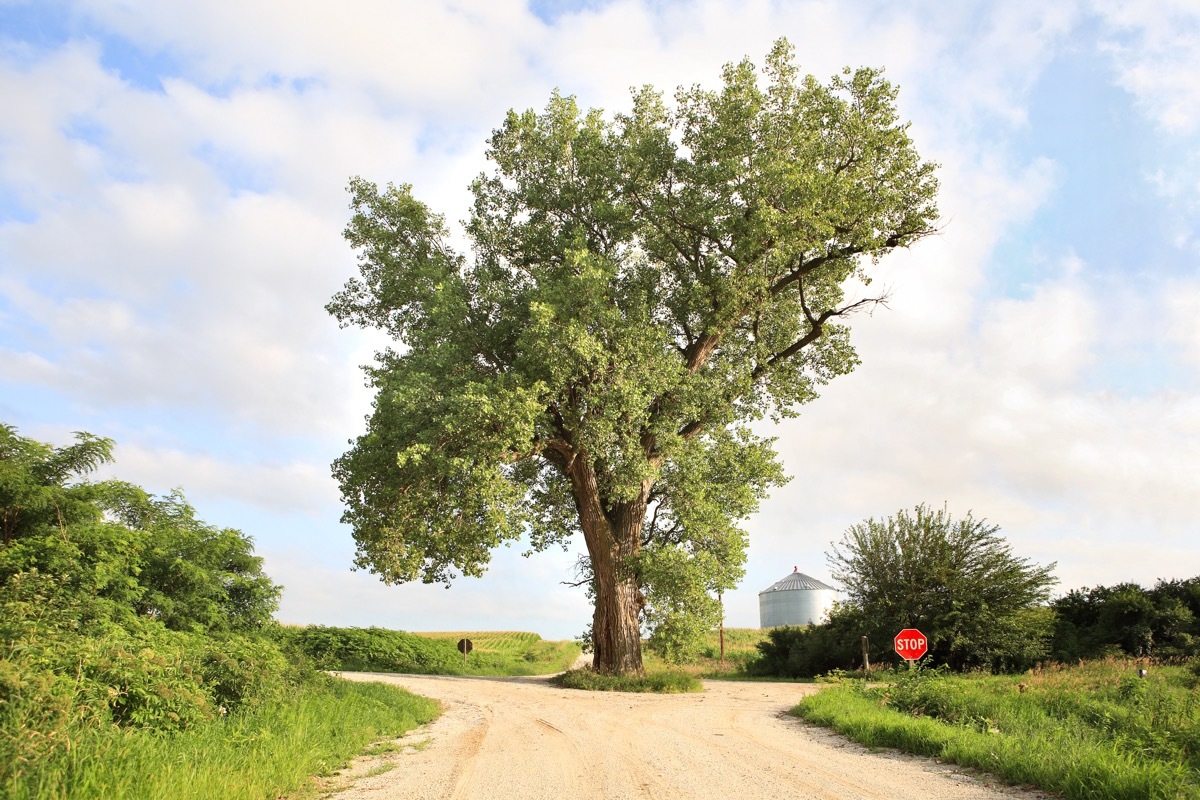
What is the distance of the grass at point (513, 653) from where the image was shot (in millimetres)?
32875

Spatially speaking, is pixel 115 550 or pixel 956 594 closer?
pixel 115 550

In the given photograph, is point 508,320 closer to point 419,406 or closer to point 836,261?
point 419,406

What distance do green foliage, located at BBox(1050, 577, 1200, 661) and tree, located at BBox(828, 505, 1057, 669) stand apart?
4.26ft

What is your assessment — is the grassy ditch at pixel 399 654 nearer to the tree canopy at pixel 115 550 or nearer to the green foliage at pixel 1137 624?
the tree canopy at pixel 115 550

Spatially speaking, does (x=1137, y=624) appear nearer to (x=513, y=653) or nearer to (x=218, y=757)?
(x=513, y=653)

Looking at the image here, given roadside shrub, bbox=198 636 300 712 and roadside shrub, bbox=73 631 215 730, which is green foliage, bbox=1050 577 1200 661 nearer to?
roadside shrub, bbox=198 636 300 712

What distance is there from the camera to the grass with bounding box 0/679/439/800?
5562mm

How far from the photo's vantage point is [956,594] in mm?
26516

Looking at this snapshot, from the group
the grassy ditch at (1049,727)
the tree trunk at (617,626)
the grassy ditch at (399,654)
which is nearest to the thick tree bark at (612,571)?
the tree trunk at (617,626)

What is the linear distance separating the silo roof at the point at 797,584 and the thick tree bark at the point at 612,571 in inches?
811

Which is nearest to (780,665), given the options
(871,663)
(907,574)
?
(871,663)

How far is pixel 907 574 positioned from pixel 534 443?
50.9ft

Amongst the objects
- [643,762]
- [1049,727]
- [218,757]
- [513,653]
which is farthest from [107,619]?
[513,653]

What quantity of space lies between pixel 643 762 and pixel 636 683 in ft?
40.0
